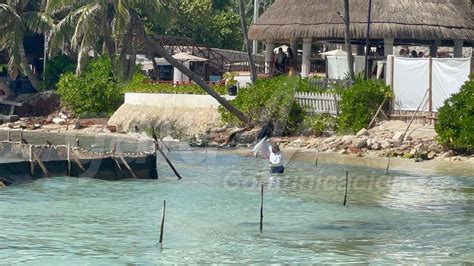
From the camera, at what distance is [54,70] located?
55000 millimetres

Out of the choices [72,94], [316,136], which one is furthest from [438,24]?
[72,94]

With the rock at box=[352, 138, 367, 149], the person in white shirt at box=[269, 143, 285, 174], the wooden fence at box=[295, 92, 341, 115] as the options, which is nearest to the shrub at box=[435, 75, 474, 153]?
the rock at box=[352, 138, 367, 149]

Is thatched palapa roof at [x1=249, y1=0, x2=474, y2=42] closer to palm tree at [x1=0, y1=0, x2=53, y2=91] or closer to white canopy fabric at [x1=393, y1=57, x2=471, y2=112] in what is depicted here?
white canopy fabric at [x1=393, y1=57, x2=471, y2=112]

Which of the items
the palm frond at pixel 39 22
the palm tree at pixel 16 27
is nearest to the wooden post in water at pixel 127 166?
the palm tree at pixel 16 27

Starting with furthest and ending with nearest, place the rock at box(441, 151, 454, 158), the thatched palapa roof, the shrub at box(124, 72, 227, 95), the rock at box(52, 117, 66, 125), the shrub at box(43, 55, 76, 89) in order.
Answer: the shrub at box(43, 55, 76, 89)
the rock at box(52, 117, 66, 125)
the shrub at box(124, 72, 227, 95)
the thatched palapa roof
the rock at box(441, 151, 454, 158)

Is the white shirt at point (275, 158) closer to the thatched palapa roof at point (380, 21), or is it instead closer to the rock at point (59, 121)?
the thatched palapa roof at point (380, 21)

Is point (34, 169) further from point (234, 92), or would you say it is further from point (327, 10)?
point (327, 10)

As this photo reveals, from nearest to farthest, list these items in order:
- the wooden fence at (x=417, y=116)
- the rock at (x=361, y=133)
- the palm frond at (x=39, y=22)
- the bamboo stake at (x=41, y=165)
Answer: the bamboo stake at (x=41, y=165), the wooden fence at (x=417, y=116), the rock at (x=361, y=133), the palm frond at (x=39, y=22)

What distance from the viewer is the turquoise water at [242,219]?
21.5 m

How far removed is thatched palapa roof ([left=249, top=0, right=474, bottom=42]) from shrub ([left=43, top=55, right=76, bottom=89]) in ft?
38.2

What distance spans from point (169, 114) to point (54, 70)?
37.5 feet

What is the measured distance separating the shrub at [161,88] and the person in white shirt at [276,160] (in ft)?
41.6

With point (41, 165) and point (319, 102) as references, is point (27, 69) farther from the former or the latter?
point (41, 165)

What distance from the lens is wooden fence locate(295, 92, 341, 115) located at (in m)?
41.3
